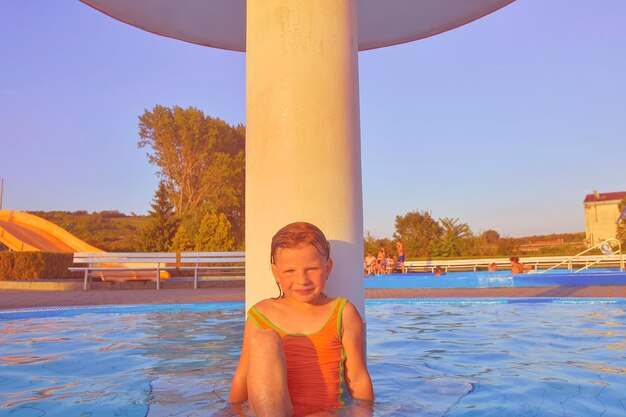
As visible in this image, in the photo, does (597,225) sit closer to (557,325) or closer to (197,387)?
(557,325)

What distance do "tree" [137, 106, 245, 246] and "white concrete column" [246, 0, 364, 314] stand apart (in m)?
35.4

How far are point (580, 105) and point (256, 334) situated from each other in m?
21.3

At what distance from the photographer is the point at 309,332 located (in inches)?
82.7

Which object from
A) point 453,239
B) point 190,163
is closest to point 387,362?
point 453,239

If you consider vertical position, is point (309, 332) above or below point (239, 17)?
below

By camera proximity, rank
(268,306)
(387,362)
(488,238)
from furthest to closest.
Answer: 1. (488,238)
2. (387,362)
3. (268,306)

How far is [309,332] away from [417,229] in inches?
1285

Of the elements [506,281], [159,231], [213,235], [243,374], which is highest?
[159,231]

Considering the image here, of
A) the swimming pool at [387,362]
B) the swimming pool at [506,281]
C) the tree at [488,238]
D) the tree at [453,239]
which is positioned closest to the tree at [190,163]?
the tree at [453,239]

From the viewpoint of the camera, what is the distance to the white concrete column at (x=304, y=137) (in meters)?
2.70

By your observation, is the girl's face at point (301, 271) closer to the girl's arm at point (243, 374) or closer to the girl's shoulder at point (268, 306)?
the girl's shoulder at point (268, 306)

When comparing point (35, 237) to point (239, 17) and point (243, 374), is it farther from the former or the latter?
point (243, 374)

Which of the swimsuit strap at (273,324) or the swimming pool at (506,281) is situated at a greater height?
the swimsuit strap at (273,324)

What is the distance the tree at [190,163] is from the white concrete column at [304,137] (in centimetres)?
3541
